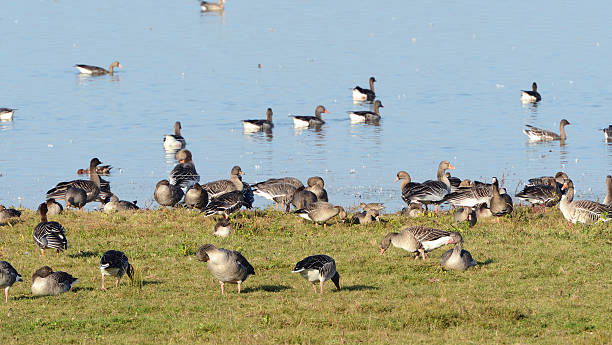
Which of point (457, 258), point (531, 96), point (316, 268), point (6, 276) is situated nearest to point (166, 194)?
point (6, 276)

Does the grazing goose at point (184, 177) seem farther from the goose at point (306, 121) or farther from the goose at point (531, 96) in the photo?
the goose at point (531, 96)

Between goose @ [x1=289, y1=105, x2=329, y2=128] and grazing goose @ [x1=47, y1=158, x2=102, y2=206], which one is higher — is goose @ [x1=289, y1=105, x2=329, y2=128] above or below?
above

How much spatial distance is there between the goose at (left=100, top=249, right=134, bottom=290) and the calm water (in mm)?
15323

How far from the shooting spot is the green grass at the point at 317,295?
46.3 feet

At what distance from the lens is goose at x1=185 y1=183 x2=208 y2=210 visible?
26172 millimetres

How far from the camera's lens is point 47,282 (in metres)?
16.4

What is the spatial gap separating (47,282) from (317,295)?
496 cm

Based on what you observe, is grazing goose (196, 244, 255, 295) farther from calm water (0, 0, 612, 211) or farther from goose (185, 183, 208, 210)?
calm water (0, 0, 612, 211)

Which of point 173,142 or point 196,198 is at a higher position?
point 196,198

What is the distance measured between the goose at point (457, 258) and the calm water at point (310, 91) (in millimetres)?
12763

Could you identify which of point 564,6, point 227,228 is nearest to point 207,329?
point 227,228

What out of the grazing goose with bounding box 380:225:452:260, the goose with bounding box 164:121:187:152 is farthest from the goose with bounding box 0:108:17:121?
the grazing goose with bounding box 380:225:452:260

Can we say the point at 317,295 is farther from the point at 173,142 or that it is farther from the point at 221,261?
the point at 173,142

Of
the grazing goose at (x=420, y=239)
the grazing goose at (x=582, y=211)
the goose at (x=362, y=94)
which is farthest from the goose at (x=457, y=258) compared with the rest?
the goose at (x=362, y=94)
